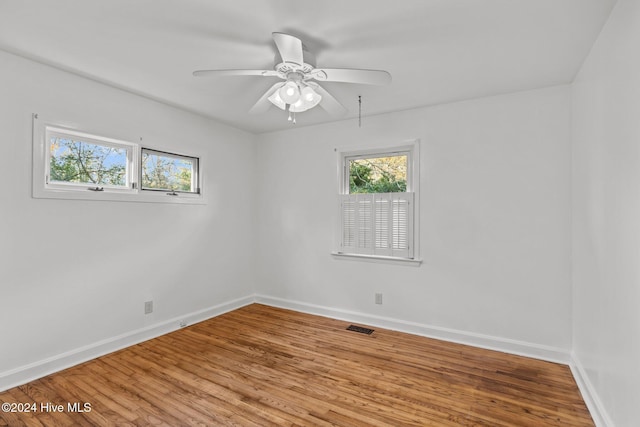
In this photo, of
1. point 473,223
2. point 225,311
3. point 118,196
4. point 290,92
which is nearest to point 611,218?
point 473,223

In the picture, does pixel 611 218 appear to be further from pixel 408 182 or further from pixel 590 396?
pixel 408 182

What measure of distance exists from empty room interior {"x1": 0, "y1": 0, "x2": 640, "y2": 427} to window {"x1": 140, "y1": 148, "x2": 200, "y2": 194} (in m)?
0.03

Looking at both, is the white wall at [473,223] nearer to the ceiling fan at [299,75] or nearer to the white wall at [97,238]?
the white wall at [97,238]

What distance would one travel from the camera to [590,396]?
211 cm

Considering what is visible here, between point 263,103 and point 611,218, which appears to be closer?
point 611,218

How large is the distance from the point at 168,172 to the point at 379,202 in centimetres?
235

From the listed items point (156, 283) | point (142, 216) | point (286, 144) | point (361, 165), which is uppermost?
point (286, 144)

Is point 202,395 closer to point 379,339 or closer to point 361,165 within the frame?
point 379,339

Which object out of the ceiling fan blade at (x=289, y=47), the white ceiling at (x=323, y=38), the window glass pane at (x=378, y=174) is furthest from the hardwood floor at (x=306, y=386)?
the white ceiling at (x=323, y=38)

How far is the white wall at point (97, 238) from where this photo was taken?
2.35m

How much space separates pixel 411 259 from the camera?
3424 millimetres

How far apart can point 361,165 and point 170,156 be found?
217 centimetres

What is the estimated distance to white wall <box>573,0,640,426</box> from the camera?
1510 millimetres

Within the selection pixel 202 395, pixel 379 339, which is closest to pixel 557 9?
pixel 379 339
